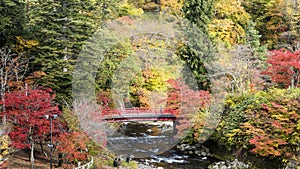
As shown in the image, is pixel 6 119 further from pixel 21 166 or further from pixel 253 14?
pixel 253 14

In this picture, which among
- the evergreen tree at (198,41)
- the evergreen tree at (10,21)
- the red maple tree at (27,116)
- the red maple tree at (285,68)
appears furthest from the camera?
the evergreen tree at (198,41)

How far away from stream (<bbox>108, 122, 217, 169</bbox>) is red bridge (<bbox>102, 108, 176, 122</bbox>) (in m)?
1.17

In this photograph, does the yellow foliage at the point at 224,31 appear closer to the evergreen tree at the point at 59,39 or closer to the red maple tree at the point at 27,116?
the evergreen tree at the point at 59,39

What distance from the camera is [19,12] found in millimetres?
21219

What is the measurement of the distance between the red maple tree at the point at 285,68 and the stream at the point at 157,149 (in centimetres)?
604

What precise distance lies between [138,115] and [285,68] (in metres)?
9.39

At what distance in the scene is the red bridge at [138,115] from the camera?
22397 mm

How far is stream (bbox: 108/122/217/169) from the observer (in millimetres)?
17734

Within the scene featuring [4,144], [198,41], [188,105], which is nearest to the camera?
[4,144]

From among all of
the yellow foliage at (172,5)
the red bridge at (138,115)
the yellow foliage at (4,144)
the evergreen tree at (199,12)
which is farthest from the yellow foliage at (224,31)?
the yellow foliage at (4,144)

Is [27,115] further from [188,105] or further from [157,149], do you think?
[188,105]

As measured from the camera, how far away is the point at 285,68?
64.2 feet

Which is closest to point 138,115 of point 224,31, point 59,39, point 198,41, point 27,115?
point 198,41

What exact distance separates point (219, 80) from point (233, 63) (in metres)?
1.31
